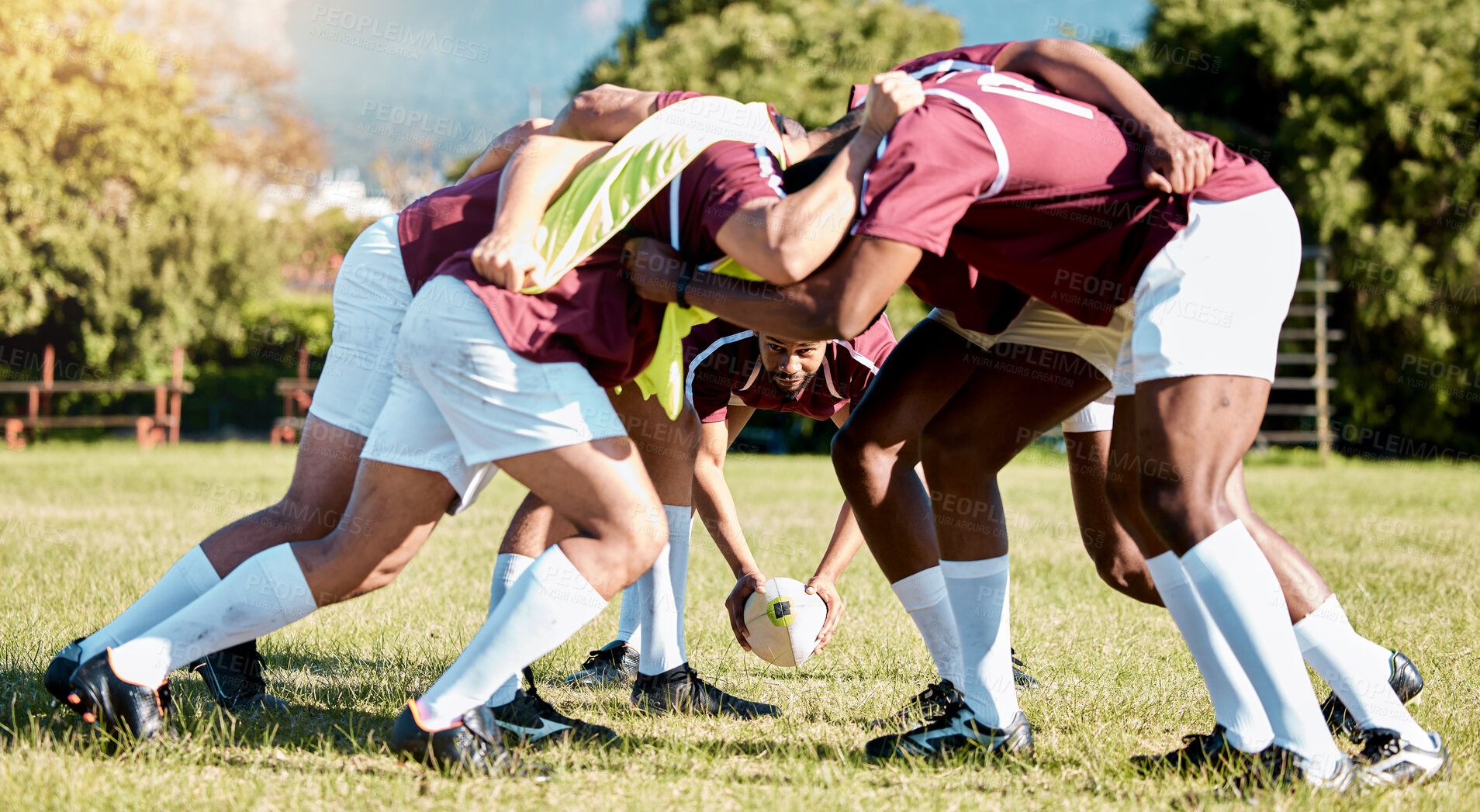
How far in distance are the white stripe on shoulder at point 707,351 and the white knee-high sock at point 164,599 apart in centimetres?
171

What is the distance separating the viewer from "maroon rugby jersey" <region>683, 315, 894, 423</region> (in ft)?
13.8

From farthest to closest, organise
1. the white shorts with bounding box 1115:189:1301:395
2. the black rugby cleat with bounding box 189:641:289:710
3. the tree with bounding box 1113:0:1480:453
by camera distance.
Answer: the tree with bounding box 1113:0:1480:453
the black rugby cleat with bounding box 189:641:289:710
the white shorts with bounding box 1115:189:1301:395

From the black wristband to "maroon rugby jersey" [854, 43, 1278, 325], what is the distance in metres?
0.44

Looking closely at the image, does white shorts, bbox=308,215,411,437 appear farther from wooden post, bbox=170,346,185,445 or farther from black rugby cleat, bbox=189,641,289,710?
wooden post, bbox=170,346,185,445

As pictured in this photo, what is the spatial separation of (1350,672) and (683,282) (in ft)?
6.76

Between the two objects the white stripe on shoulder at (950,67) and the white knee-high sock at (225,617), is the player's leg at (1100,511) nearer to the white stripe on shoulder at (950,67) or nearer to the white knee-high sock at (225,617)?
the white stripe on shoulder at (950,67)

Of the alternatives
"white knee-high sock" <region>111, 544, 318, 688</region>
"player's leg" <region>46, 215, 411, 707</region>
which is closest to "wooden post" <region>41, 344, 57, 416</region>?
"player's leg" <region>46, 215, 411, 707</region>

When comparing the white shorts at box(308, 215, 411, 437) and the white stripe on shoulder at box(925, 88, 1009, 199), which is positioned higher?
the white stripe on shoulder at box(925, 88, 1009, 199)

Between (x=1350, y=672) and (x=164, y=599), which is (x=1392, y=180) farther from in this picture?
(x=164, y=599)

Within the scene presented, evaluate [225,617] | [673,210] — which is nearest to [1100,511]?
[673,210]

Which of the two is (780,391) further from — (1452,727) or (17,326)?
(17,326)

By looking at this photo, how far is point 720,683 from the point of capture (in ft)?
13.7

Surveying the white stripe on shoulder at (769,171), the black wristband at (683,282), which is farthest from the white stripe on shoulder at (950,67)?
the black wristband at (683,282)

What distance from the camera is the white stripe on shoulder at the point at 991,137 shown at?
264 cm
